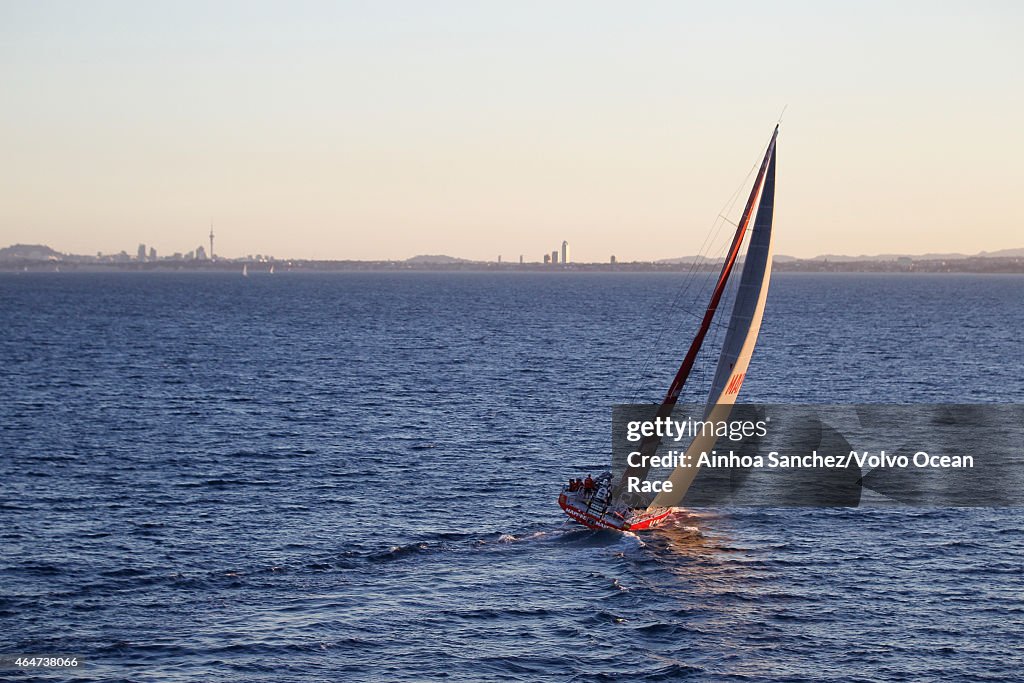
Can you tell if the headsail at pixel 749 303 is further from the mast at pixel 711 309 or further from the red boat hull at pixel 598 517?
the red boat hull at pixel 598 517

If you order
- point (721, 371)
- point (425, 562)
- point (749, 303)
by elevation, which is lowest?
point (425, 562)

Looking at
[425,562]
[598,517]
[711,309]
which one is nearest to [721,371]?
[711,309]

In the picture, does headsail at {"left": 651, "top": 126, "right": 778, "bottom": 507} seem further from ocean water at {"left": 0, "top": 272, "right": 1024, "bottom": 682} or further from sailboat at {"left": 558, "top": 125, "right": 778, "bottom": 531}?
ocean water at {"left": 0, "top": 272, "right": 1024, "bottom": 682}

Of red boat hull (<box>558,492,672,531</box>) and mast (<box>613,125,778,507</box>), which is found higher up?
mast (<box>613,125,778,507</box>)

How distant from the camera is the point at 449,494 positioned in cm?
6141

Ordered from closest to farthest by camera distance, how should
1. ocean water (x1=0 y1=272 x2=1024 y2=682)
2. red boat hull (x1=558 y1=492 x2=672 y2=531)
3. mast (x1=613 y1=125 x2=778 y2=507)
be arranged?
ocean water (x1=0 y1=272 x2=1024 y2=682) < mast (x1=613 y1=125 x2=778 y2=507) < red boat hull (x1=558 y1=492 x2=672 y2=531)

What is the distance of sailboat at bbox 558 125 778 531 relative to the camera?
50812 millimetres

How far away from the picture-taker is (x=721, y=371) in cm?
5169

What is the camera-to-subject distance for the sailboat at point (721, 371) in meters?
50.8

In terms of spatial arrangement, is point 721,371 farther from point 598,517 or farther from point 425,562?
point 425,562

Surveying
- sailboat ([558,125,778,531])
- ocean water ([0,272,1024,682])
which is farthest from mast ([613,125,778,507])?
ocean water ([0,272,1024,682])

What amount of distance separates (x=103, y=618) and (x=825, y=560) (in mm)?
29487

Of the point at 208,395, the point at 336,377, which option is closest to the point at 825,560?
the point at 208,395

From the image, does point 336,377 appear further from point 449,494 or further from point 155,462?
point 449,494
